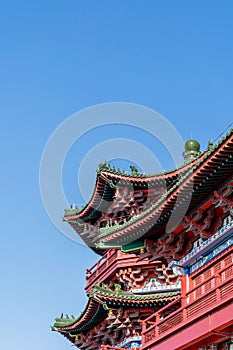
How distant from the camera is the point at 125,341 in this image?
2388cm

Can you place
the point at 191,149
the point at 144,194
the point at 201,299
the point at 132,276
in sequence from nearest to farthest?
the point at 201,299 < the point at 132,276 < the point at 144,194 < the point at 191,149

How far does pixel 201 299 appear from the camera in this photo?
1426 centimetres

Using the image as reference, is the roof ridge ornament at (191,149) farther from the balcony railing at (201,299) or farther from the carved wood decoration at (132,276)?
the balcony railing at (201,299)

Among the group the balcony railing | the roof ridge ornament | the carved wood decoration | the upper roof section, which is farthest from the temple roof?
the roof ridge ornament

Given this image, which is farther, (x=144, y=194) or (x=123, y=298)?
(x=144, y=194)

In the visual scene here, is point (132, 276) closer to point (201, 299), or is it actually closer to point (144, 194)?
point (144, 194)

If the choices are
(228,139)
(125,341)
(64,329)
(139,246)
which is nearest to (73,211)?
(64,329)

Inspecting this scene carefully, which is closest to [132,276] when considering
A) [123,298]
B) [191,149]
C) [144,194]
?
[123,298]

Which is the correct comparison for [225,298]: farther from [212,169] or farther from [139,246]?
[139,246]

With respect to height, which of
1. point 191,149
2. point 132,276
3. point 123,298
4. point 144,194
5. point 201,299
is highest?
point 191,149

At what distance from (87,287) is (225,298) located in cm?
1661

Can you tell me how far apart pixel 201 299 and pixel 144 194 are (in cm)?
1183

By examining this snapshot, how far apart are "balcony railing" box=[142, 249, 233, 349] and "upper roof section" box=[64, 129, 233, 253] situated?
75.3 inches

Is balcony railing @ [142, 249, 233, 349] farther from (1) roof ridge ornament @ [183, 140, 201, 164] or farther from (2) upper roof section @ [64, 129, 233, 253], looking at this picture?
(1) roof ridge ornament @ [183, 140, 201, 164]
